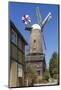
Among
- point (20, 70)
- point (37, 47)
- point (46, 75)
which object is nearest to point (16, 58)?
point (20, 70)

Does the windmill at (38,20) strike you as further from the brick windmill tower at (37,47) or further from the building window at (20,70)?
the building window at (20,70)

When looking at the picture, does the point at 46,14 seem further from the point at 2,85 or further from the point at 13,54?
the point at 2,85

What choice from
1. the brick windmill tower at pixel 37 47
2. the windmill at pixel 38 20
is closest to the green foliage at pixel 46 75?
the brick windmill tower at pixel 37 47

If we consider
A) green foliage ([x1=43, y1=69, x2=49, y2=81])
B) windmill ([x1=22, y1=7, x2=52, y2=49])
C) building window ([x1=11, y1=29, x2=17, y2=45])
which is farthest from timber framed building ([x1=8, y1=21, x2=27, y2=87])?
green foliage ([x1=43, y1=69, x2=49, y2=81])

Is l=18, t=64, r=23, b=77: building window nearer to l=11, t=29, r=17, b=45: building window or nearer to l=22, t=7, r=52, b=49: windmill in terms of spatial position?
l=11, t=29, r=17, b=45: building window

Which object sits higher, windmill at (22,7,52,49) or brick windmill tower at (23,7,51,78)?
windmill at (22,7,52,49)

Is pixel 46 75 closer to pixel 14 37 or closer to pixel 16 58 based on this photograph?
pixel 16 58

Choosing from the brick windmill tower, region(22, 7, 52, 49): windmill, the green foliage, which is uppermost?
region(22, 7, 52, 49): windmill

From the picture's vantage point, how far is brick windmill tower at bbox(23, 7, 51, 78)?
6.84ft

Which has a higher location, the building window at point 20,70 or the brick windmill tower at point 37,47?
the brick windmill tower at point 37,47

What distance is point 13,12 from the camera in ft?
6.77

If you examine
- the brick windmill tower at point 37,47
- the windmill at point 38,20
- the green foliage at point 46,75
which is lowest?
the green foliage at point 46,75

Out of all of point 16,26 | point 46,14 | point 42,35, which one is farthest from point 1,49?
point 46,14

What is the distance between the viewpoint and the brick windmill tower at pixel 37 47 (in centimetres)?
208
